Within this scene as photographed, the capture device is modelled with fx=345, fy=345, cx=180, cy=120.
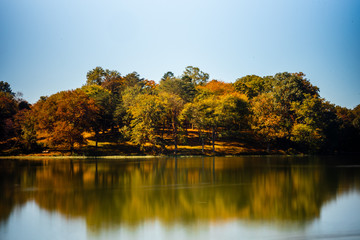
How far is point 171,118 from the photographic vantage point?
199 ft

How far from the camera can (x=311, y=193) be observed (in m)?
19.3

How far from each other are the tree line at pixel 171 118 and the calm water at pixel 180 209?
30868mm

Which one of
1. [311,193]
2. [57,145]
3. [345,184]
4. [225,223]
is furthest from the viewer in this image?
[57,145]

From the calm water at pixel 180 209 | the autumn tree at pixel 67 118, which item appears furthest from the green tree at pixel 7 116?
the calm water at pixel 180 209

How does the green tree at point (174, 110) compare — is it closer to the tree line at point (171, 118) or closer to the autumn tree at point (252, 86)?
the tree line at point (171, 118)

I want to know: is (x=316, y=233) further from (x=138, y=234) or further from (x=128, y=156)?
(x=128, y=156)

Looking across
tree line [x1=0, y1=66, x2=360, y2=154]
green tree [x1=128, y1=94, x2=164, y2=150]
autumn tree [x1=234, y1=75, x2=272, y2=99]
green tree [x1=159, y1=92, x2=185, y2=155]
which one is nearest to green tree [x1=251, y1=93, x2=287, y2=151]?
tree line [x1=0, y1=66, x2=360, y2=154]

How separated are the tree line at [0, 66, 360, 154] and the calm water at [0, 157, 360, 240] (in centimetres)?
3087

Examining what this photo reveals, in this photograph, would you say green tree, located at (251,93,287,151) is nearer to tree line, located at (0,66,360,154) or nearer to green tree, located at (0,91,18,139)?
tree line, located at (0,66,360,154)

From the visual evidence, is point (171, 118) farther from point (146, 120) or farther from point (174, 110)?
point (146, 120)

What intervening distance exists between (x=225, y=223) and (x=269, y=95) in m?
55.5

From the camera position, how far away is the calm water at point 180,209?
11.8 m

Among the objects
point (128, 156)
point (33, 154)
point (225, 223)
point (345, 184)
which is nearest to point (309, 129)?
point (128, 156)

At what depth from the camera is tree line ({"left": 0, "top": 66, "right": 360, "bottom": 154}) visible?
54.4 m
